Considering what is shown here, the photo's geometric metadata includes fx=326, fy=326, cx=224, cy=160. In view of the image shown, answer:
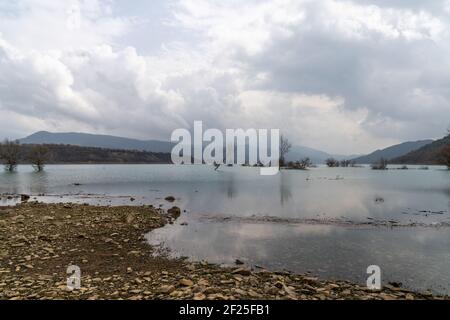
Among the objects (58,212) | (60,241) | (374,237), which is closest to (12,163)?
(58,212)

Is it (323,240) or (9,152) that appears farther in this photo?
(9,152)

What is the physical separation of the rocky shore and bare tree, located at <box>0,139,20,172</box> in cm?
12511

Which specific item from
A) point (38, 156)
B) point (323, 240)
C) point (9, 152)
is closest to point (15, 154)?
point (9, 152)

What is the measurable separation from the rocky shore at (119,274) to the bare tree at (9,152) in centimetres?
12511

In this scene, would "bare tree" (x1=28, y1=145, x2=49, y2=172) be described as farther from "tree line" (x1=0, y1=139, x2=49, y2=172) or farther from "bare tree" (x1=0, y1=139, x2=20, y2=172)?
"bare tree" (x1=0, y1=139, x2=20, y2=172)

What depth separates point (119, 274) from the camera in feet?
39.3

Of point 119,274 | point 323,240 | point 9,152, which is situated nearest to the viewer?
point 119,274

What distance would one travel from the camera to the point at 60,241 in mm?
16672

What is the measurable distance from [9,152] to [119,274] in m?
137

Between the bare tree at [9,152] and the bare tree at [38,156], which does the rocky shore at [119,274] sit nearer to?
the bare tree at [38,156]

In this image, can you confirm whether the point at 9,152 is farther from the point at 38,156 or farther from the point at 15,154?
the point at 38,156

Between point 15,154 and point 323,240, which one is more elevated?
point 15,154
